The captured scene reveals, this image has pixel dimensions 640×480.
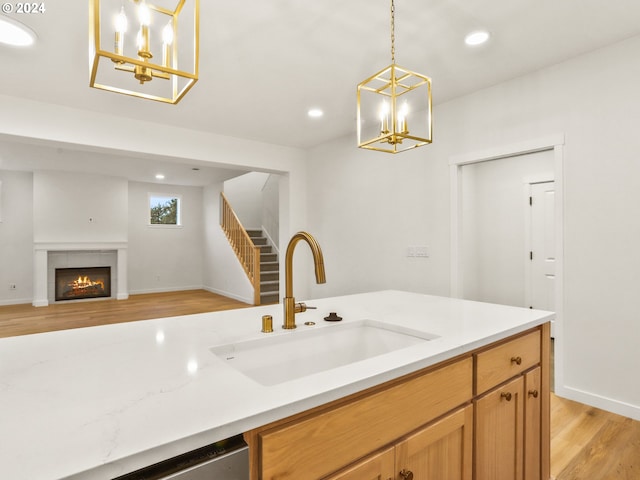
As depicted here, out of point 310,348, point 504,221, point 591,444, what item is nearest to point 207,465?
point 310,348

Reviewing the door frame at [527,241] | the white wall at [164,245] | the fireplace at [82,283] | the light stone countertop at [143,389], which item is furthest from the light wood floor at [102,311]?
the light stone countertop at [143,389]

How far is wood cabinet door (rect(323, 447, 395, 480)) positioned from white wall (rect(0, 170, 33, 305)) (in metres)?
8.47

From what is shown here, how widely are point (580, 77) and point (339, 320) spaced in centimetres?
268

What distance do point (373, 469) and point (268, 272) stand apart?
6633mm

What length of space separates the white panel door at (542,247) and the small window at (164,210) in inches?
296

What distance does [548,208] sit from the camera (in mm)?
4422

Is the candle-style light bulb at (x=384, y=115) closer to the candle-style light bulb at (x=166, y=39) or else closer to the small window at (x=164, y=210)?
the candle-style light bulb at (x=166, y=39)

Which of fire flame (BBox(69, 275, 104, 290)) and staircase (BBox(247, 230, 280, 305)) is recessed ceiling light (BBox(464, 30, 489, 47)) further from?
fire flame (BBox(69, 275, 104, 290))

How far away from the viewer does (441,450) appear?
1126 millimetres

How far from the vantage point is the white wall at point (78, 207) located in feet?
22.8

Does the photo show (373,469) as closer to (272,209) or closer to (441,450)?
(441,450)

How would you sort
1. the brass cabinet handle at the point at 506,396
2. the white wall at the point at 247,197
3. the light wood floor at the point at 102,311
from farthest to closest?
the white wall at the point at 247,197 → the light wood floor at the point at 102,311 → the brass cabinet handle at the point at 506,396

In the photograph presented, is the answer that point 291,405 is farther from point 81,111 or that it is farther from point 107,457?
point 81,111

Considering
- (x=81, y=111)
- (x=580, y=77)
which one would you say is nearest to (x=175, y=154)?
(x=81, y=111)
